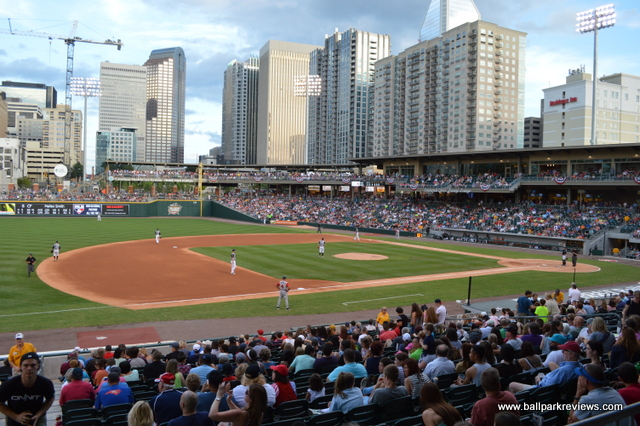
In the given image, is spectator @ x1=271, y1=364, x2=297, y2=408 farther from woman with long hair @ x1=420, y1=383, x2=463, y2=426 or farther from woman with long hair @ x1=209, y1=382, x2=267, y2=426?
woman with long hair @ x1=420, y1=383, x2=463, y2=426

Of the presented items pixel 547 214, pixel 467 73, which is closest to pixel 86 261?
pixel 547 214

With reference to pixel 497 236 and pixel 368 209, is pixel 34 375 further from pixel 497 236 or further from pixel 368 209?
pixel 368 209

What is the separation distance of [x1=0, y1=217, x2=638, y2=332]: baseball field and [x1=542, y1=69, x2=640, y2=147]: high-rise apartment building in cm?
7376

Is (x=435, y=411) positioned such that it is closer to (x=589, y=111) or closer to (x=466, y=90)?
(x=589, y=111)

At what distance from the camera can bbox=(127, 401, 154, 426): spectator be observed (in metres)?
4.80

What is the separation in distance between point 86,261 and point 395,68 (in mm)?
129899

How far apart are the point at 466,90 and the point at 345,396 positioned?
413 feet

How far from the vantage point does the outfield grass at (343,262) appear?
107 feet

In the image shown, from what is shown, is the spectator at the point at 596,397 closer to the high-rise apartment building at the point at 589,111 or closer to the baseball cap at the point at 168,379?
the baseball cap at the point at 168,379

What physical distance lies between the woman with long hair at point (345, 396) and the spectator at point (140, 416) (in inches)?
103

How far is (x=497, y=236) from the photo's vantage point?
5591cm

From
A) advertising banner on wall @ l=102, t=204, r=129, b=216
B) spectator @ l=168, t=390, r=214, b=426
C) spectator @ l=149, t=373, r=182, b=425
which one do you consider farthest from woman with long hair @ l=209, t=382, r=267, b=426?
advertising banner on wall @ l=102, t=204, r=129, b=216

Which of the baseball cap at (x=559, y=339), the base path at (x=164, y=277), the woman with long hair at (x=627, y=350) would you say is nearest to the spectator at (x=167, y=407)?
the woman with long hair at (x=627, y=350)

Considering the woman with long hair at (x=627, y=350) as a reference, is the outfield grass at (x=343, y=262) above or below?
below
